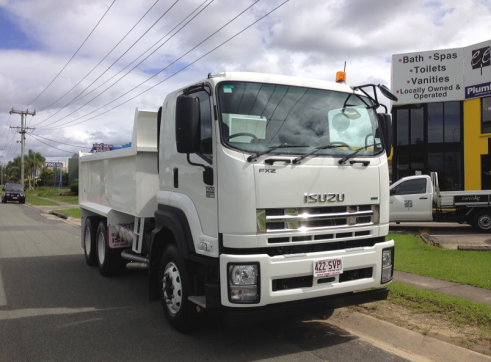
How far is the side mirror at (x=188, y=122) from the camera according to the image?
4.10 m

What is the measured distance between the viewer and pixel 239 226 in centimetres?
396

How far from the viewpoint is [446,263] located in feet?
25.2

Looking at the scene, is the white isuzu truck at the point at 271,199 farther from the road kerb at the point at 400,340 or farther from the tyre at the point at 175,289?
the road kerb at the point at 400,340

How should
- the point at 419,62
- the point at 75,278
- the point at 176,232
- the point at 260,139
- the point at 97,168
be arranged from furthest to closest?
the point at 419,62 → the point at 97,168 → the point at 75,278 → the point at 176,232 → the point at 260,139

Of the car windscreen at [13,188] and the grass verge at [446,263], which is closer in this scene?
the grass verge at [446,263]

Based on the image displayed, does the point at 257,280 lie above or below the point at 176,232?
below

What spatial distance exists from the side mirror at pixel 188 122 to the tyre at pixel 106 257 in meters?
4.09

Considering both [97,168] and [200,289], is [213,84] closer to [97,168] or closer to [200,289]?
[200,289]

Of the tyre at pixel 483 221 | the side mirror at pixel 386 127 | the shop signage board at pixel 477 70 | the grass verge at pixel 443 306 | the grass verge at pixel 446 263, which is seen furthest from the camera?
the shop signage board at pixel 477 70

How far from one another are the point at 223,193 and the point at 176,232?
3.17ft

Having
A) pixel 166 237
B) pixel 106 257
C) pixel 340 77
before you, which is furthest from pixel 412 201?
pixel 166 237

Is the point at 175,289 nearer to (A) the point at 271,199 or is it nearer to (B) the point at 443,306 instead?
(A) the point at 271,199

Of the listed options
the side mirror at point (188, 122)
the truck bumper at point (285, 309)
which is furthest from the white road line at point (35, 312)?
the side mirror at point (188, 122)

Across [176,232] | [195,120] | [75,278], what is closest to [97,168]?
[75,278]
